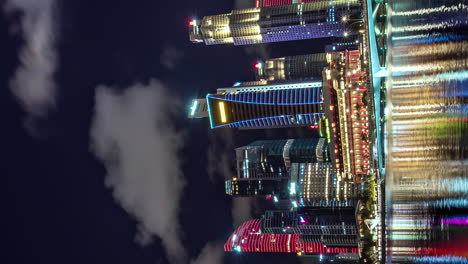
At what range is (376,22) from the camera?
4394 centimetres

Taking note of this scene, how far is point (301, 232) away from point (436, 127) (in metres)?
102

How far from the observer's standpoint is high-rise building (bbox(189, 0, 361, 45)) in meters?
109

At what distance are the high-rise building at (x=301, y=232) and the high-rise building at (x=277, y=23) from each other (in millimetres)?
50667

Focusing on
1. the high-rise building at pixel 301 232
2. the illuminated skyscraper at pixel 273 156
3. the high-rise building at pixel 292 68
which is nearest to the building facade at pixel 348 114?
the high-rise building at pixel 301 232

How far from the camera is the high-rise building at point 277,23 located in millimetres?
109000

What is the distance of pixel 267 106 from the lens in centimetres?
11775

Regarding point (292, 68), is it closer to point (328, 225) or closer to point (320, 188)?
point (320, 188)

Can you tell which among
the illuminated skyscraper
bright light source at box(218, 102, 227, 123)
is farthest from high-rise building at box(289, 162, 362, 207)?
bright light source at box(218, 102, 227, 123)

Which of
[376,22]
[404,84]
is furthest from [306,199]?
[404,84]

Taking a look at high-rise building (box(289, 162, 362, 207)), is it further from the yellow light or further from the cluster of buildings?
the yellow light

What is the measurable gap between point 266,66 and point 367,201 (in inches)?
3304

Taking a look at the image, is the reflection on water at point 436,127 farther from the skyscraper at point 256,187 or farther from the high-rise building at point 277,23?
the skyscraper at point 256,187

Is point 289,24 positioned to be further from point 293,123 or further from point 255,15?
point 293,123

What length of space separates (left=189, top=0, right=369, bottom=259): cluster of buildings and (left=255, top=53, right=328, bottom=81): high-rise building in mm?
310
